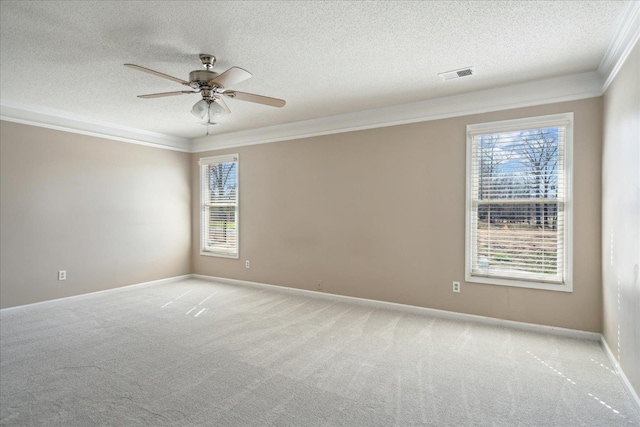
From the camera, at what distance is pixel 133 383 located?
2520mm

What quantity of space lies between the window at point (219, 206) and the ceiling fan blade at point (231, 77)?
125 inches

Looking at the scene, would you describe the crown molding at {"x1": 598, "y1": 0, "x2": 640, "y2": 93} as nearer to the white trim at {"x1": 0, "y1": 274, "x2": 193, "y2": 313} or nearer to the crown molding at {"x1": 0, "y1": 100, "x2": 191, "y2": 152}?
the crown molding at {"x1": 0, "y1": 100, "x2": 191, "y2": 152}

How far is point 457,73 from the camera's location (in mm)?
3338

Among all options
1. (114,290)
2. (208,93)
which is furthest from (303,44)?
(114,290)

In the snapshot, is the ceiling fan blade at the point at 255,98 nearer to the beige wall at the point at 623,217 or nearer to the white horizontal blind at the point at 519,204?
the white horizontal blind at the point at 519,204

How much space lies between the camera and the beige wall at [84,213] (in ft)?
14.1

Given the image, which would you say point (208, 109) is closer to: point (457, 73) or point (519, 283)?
point (457, 73)

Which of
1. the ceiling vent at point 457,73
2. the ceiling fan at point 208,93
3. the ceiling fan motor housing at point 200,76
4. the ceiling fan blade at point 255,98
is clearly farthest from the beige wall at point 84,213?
the ceiling vent at point 457,73

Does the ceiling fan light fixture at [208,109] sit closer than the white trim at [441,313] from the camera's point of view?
Yes

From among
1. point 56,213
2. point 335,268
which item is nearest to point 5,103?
point 56,213

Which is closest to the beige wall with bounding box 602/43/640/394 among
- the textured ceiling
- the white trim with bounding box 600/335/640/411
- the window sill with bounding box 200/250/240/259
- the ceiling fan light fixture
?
the white trim with bounding box 600/335/640/411

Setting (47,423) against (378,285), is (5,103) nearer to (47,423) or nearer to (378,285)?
(47,423)

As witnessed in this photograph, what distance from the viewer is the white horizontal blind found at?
352cm

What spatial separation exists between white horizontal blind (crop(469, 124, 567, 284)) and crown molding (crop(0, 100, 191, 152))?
197 inches
